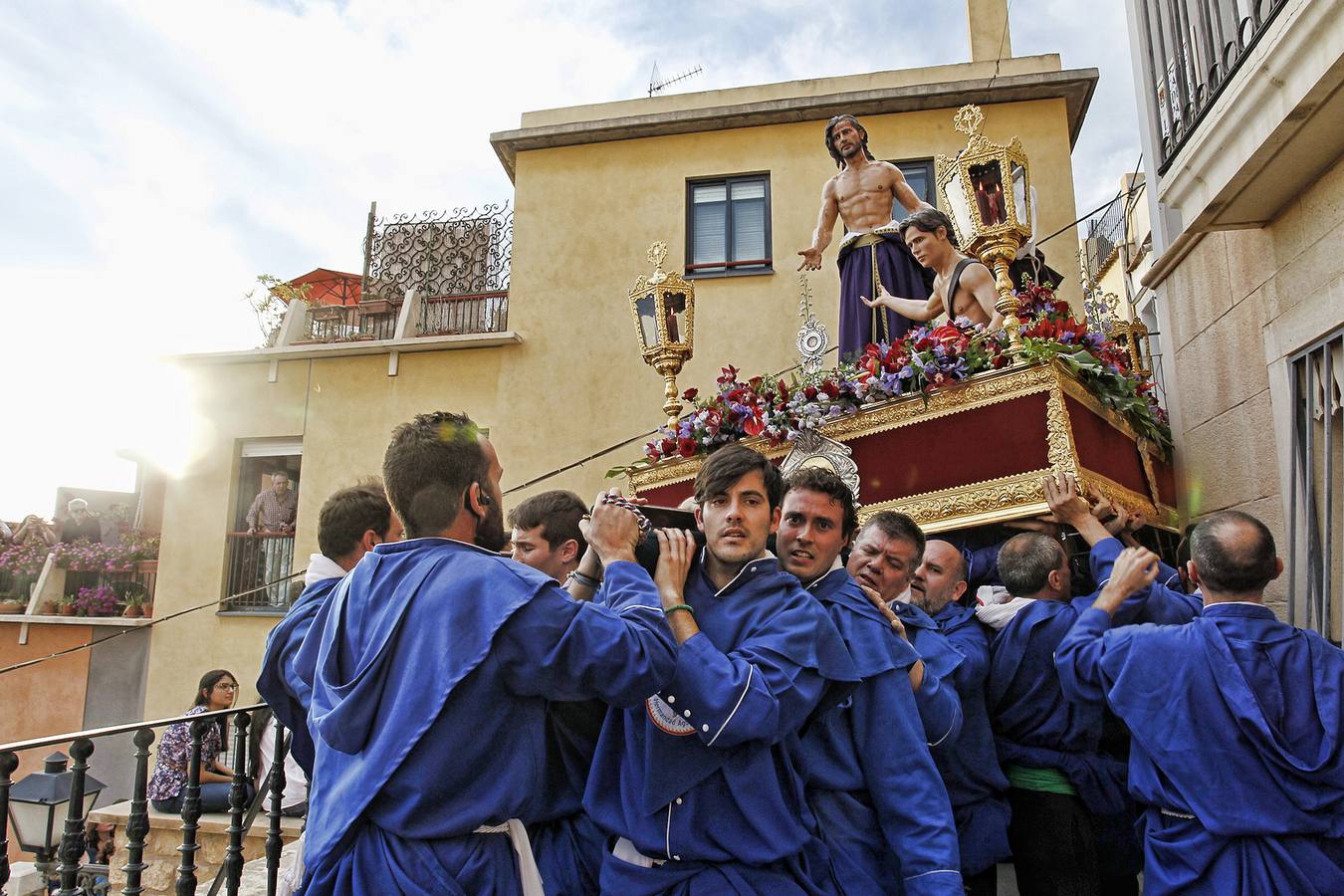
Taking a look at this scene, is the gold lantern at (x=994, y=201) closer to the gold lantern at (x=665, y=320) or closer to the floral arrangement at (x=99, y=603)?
the gold lantern at (x=665, y=320)

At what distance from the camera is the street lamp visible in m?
3.61

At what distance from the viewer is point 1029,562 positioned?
10.9ft

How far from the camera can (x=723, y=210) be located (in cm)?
1212

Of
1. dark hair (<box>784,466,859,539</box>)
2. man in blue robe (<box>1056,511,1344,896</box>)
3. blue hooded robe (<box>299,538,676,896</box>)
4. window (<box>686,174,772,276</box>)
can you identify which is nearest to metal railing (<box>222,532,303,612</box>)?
window (<box>686,174,772,276</box>)

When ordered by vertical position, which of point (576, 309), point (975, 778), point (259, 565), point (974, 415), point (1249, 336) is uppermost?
point (576, 309)

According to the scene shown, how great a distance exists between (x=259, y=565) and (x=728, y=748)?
1192 centimetres

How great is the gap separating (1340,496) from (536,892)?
3479mm

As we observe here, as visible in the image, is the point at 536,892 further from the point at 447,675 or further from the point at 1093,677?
the point at 1093,677

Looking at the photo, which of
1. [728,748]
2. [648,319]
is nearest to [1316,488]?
[728,748]

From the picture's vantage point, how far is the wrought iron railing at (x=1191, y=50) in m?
3.94

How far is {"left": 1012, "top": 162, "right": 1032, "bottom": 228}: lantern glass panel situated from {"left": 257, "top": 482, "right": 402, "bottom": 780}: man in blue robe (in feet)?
12.0

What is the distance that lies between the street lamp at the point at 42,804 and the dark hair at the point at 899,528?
304cm

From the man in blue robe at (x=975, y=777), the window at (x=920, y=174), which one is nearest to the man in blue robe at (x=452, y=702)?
the man in blue robe at (x=975, y=777)

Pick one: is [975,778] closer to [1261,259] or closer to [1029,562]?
[1029,562]
